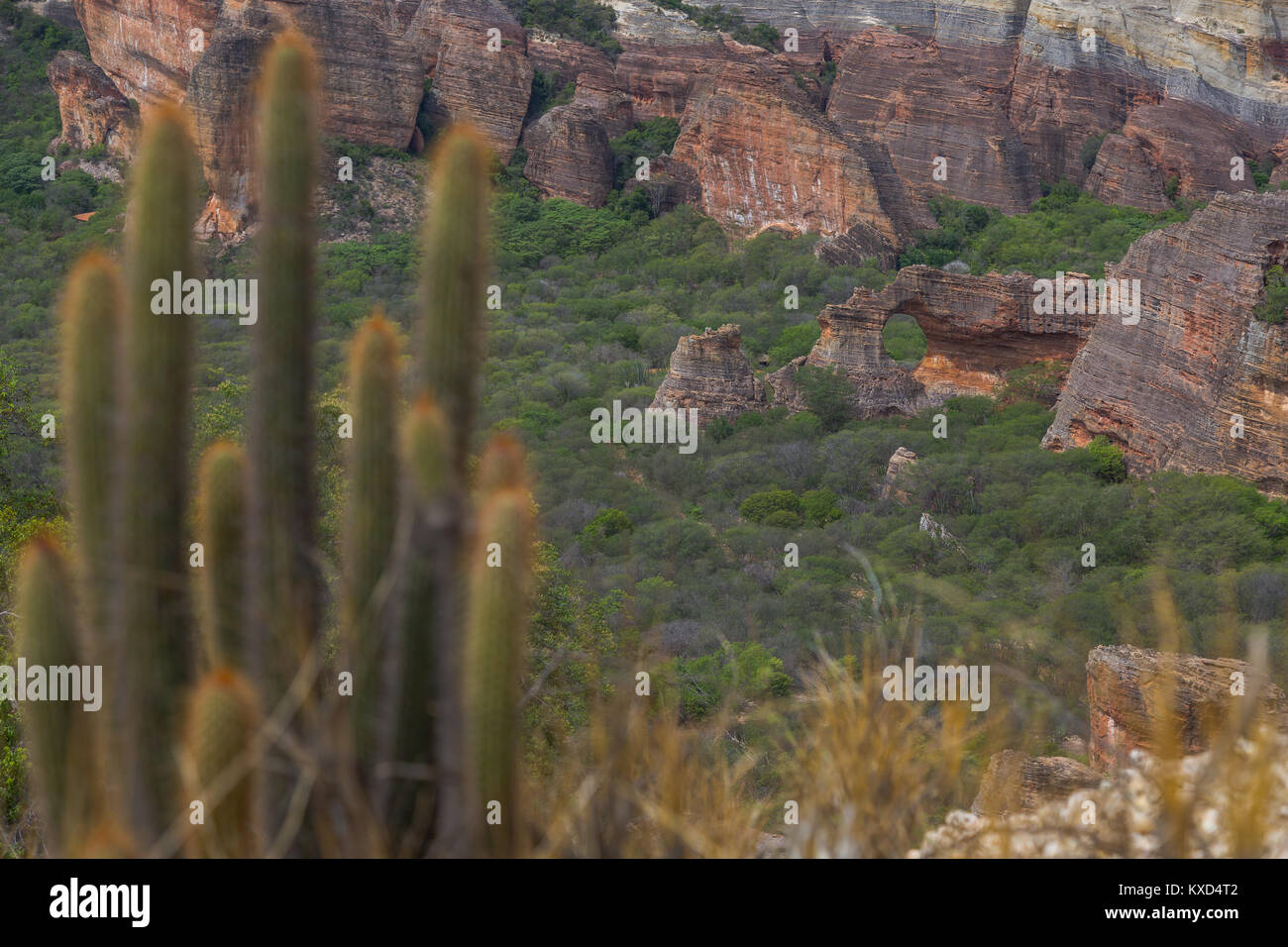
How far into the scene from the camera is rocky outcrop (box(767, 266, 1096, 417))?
83.5 feet

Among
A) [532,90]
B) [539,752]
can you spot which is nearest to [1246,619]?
[539,752]

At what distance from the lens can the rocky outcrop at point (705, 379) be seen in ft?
79.7

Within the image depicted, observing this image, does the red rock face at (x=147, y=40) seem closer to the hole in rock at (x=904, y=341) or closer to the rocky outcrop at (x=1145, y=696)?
the hole in rock at (x=904, y=341)

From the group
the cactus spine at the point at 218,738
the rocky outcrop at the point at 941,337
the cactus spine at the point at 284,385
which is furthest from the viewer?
the rocky outcrop at the point at 941,337

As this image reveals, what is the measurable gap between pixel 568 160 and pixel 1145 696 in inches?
1340

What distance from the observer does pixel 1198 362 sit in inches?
835

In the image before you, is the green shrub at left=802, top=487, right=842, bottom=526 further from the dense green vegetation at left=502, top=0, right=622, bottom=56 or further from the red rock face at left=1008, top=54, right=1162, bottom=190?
the dense green vegetation at left=502, top=0, right=622, bottom=56

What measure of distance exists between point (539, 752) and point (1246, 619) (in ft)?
34.9

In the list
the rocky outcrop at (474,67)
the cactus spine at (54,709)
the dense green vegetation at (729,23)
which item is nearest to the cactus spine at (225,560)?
the cactus spine at (54,709)

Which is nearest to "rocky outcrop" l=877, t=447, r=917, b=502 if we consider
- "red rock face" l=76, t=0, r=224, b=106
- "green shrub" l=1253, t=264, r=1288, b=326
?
"green shrub" l=1253, t=264, r=1288, b=326

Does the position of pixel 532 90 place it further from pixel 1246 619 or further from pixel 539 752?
A: pixel 539 752

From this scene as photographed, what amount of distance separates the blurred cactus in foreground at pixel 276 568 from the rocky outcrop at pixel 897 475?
17.7 metres

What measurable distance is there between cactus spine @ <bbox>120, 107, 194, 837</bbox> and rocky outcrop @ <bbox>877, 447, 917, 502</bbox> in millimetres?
17939

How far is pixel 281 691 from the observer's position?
12.6 feet
